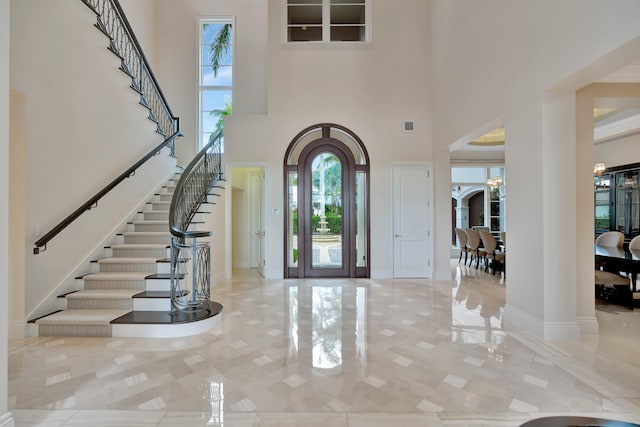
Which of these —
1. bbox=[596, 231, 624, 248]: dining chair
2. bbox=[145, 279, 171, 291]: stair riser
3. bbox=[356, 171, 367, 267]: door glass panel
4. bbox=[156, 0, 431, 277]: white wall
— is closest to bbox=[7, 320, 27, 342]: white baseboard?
bbox=[145, 279, 171, 291]: stair riser

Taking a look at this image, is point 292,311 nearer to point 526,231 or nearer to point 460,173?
point 526,231

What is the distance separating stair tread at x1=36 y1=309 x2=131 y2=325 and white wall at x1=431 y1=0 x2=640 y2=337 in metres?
4.81

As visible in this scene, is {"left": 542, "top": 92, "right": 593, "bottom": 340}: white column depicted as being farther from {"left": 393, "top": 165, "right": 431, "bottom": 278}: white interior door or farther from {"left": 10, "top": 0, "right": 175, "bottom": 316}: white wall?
{"left": 10, "top": 0, "right": 175, "bottom": 316}: white wall

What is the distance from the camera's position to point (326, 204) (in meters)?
6.90

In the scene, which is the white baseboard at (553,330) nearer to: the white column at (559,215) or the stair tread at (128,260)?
the white column at (559,215)

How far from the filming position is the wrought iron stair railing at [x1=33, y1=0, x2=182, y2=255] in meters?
4.42

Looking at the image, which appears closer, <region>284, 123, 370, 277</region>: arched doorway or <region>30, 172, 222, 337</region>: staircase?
<region>30, 172, 222, 337</region>: staircase

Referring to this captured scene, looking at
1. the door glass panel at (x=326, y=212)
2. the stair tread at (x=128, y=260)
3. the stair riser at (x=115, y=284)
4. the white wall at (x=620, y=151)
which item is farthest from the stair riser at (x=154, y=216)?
the white wall at (x=620, y=151)

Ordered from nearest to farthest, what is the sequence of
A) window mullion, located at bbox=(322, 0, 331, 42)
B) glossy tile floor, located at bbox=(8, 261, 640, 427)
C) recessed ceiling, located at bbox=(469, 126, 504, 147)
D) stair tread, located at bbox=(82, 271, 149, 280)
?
glossy tile floor, located at bbox=(8, 261, 640, 427), stair tread, located at bbox=(82, 271, 149, 280), window mullion, located at bbox=(322, 0, 331, 42), recessed ceiling, located at bbox=(469, 126, 504, 147)

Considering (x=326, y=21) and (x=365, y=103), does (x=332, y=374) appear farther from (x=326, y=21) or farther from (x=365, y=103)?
(x=326, y=21)

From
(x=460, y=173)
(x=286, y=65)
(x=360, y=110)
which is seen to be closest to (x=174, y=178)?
(x=286, y=65)

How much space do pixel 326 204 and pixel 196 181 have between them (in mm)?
2627

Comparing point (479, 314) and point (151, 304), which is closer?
point (151, 304)

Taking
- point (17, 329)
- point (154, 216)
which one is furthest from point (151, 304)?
point (154, 216)
